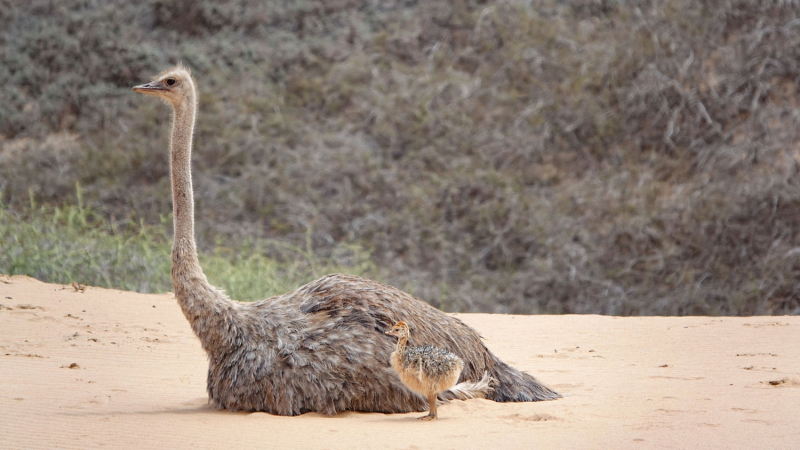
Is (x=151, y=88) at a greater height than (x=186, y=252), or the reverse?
(x=151, y=88)

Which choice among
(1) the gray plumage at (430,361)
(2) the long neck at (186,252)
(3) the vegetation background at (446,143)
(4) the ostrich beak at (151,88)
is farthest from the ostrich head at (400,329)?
(3) the vegetation background at (446,143)

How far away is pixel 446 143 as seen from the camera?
14.5 m

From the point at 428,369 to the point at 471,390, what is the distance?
0.64 metres

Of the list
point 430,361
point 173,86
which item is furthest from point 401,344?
point 173,86

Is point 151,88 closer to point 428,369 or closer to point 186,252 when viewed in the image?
point 186,252

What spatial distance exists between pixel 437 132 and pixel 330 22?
3.70 meters

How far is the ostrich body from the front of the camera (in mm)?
4523

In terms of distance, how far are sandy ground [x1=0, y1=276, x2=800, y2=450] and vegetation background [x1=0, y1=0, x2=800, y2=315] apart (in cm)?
299

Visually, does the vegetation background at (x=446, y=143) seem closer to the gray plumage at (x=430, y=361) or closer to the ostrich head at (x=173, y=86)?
the ostrich head at (x=173, y=86)

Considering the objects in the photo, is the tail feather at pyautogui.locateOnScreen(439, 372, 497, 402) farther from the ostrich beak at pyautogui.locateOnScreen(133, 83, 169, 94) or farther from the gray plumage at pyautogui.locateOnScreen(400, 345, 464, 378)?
the ostrich beak at pyautogui.locateOnScreen(133, 83, 169, 94)

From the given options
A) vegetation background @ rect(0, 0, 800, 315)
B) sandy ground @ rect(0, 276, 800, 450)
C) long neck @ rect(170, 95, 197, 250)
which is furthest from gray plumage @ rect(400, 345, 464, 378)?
vegetation background @ rect(0, 0, 800, 315)

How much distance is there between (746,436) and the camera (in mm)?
3859

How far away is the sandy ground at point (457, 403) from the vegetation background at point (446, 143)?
299cm

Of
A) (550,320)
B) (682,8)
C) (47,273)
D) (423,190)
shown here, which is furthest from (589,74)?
(47,273)
